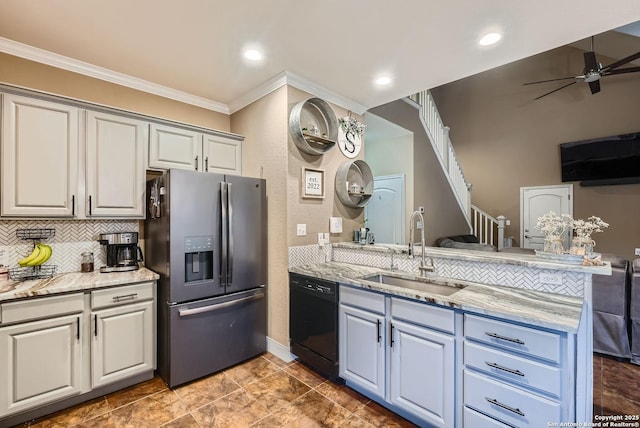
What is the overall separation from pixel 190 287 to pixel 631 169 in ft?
23.8

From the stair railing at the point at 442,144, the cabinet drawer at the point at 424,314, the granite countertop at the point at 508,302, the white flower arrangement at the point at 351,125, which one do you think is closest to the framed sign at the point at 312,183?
the white flower arrangement at the point at 351,125

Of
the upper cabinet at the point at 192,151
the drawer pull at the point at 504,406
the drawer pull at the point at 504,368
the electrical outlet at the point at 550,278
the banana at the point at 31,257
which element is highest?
the upper cabinet at the point at 192,151

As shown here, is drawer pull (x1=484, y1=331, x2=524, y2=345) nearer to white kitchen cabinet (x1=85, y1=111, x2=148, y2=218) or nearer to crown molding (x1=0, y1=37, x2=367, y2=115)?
crown molding (x1=0, y1=37, x2=367, y2=115)

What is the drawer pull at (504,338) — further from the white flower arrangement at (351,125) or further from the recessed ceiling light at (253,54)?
the recessed ceiling light at (253,54)

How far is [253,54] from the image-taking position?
93.5 inches

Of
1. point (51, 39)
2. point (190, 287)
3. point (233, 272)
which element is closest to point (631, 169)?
point (233, 272)

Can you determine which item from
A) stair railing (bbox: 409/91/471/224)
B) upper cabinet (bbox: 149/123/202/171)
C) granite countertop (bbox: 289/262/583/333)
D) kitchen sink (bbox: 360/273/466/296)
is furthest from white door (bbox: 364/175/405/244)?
upper cabinet (bbox: 149/123/202/171)

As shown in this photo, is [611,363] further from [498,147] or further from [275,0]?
[498,147]

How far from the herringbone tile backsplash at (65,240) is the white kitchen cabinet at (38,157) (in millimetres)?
329

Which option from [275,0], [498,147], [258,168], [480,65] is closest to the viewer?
[275,0]

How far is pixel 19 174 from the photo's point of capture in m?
2.07

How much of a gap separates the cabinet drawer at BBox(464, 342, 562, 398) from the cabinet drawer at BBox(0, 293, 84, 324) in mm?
2549

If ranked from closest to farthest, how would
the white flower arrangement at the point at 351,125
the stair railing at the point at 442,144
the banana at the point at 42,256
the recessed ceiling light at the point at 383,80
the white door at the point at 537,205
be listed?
the banana at the point at 42,256
the recessed ceiling light at the point at 383,80
the white flower arrangement at the point at 351,125
the stair railing at the point at 442,144
the white door at the point at 537,205

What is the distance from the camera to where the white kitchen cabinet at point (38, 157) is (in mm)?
2035
